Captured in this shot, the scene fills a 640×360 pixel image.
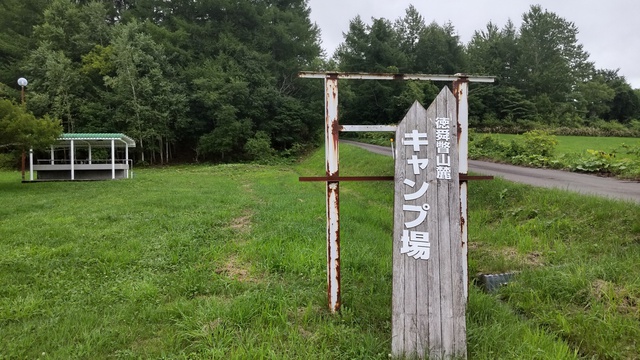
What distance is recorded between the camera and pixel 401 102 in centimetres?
3344

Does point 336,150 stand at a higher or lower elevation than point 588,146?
lower

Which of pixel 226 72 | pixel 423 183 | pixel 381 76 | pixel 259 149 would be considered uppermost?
pixel 226 72

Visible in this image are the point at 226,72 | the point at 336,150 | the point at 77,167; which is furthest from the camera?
the point at 226,72

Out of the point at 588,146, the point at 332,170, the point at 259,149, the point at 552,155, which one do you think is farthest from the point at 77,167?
the point at 588,146

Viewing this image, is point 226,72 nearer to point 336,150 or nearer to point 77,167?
point 77,167

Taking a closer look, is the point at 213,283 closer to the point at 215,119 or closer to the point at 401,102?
the point at 215,119

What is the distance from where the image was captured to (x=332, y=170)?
2900 millimetres

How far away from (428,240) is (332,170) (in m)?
0.92

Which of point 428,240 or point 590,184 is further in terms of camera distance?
point 590,184

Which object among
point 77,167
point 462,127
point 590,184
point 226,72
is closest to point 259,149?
point 226,72

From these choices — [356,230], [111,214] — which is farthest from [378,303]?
[111,214]

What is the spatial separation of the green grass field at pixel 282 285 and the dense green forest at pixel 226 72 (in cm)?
2366

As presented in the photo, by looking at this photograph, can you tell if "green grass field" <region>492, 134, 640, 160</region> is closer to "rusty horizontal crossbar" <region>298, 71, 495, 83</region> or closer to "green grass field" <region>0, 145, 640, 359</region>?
"green grass field" <region>0, 145, 640, 359</region>

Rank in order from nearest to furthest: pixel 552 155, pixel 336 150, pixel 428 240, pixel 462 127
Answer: pixel 428 240 → pixel 336 150 → pixel 462 127 → pixel 552 155
